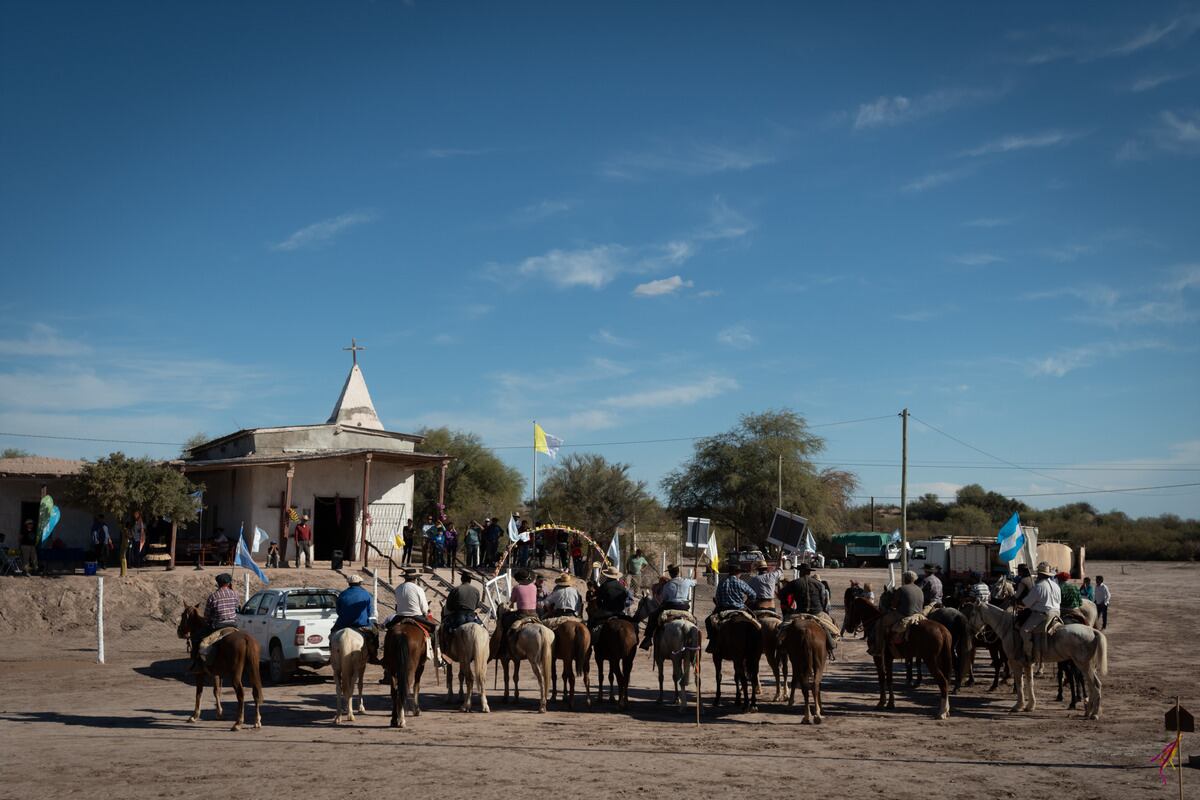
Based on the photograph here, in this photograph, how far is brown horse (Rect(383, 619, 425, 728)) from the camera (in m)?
13.9

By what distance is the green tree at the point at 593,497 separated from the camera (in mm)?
58188

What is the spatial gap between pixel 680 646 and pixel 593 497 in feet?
144

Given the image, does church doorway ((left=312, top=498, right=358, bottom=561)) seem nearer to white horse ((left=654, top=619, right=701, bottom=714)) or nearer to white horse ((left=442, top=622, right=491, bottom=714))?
white horse ((left=442, top=622, right=491, bottom=714))

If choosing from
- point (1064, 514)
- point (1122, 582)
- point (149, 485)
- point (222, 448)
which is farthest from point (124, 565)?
point (1064, 514)

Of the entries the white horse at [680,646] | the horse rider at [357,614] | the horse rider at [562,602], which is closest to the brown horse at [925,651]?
the white horse at [680,646]

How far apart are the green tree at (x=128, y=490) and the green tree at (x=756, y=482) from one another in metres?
40.9

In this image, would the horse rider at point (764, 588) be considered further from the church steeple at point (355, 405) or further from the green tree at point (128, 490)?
the church steeple at point (355, 405)

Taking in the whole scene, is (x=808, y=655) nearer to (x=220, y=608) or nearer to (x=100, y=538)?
(x=220, y=608)

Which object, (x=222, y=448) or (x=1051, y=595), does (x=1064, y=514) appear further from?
(x=1051, y=595)

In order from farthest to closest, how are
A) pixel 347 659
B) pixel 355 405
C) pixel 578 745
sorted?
1. pixel 355 405
2. pixel 347 659
3. pixel 578 745

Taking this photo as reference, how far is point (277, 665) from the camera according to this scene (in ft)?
61.1

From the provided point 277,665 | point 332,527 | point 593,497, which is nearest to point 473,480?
point 593,497

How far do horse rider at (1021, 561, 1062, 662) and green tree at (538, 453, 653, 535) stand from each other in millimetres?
42510

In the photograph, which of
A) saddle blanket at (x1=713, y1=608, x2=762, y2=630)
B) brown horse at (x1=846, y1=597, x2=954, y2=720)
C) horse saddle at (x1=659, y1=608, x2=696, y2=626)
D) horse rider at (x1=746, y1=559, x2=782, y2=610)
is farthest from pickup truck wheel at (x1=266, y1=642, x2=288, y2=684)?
brown horse at (x1=846, y1=597, x2=954, y2=720)
